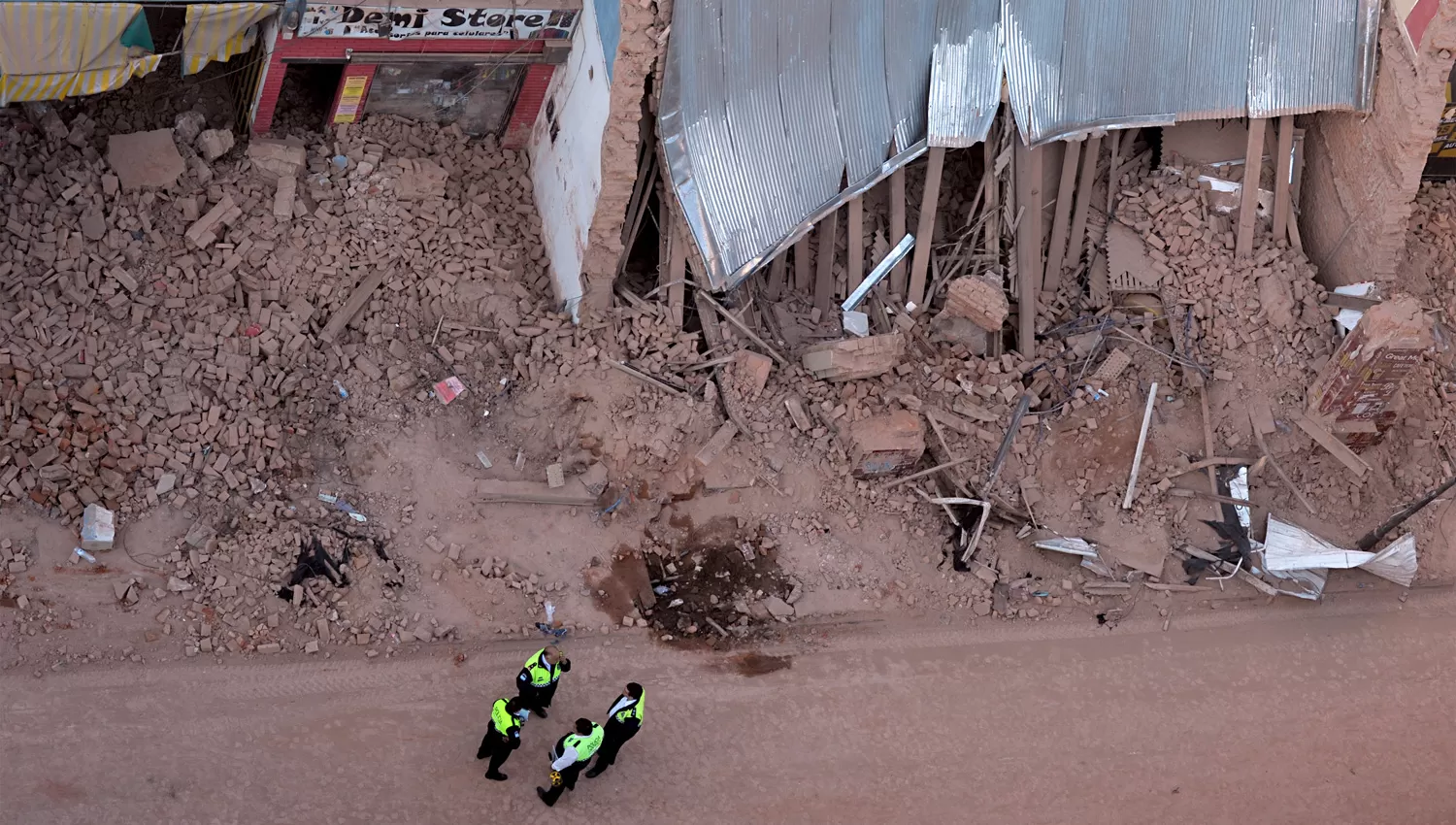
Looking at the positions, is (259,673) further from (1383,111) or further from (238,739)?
(1383,111)

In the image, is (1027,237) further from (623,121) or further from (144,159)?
(144,159)

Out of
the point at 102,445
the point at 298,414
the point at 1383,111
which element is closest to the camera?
the point at 102,445

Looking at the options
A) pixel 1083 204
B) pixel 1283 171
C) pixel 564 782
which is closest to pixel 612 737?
pixel 564 782

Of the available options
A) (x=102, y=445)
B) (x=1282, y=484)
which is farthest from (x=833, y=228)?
(x=102, y=445)

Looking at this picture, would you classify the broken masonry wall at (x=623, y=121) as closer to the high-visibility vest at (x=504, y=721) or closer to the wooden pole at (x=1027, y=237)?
the wooden pole at (x=1027, y=237)

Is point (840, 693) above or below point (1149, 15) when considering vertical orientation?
below

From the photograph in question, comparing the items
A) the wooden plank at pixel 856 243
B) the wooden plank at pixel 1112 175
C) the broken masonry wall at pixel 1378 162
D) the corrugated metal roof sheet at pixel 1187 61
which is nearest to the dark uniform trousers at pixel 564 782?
the wooden plank at pixel 856 243
